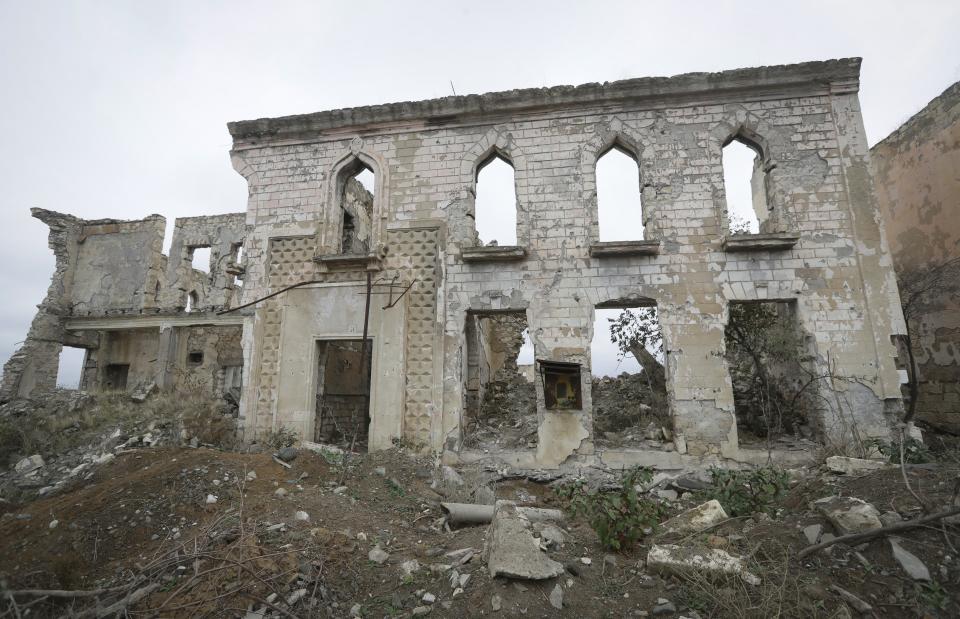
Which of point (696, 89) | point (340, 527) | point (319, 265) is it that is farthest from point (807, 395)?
point (319, 265)

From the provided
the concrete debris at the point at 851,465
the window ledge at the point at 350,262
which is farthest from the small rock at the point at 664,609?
the window ledge at the point at 350,262

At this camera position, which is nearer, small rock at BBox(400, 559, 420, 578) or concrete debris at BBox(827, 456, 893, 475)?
small rock at BBox(400, 559, 420, 578)

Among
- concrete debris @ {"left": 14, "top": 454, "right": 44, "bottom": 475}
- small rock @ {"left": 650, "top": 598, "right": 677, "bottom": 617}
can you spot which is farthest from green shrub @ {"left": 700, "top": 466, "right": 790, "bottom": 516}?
concrete debris @ {"left": 14, "top": 454, "right": 44, "bottom": 475}

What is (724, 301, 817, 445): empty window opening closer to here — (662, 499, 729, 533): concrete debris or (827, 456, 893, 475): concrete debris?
(827, 456, 893, 475): concrete debris

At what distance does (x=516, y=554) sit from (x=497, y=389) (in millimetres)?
7646

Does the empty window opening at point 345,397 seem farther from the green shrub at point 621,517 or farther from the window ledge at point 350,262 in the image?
the green shrub at point 621,517

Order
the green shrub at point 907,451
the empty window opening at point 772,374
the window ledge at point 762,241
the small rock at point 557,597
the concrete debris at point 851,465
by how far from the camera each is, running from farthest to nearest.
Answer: the empty window opening at point 772,374, the window ledge at point 762,241, the green shrub at point 907,451, the concrete debris at point 851,465, the small rock at point 557,597

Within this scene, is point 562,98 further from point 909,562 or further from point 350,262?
point 909,562

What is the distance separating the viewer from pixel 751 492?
14.9 feet

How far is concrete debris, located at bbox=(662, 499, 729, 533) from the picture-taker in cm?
412

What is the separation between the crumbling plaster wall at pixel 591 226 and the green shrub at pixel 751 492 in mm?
2063

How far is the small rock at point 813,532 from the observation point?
3.59 metres

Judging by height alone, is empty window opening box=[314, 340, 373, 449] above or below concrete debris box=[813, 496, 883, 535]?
above

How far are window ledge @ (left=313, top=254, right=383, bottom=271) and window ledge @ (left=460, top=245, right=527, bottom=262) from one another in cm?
156
